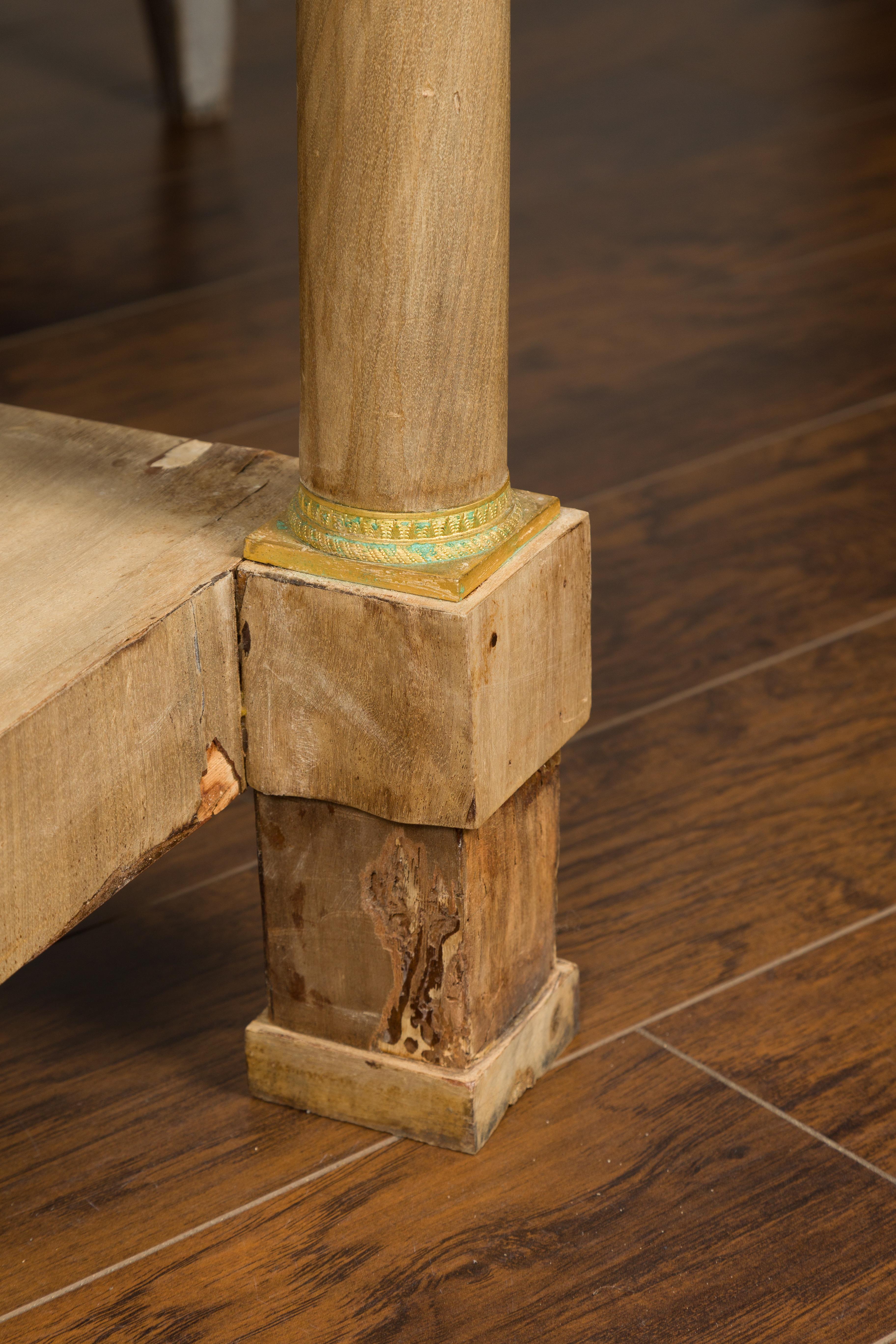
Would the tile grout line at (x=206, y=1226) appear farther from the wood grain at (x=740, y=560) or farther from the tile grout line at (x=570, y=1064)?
the wood grain at (x=740, y=560)

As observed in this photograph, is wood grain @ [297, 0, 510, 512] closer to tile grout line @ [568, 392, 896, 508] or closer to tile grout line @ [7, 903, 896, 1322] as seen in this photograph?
tile grout line @ [7, 903, 896, 1322]

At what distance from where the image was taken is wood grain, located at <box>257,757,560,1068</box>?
954 millimetres

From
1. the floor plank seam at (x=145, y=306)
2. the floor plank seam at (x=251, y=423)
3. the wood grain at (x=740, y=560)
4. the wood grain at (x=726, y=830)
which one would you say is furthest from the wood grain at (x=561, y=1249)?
the floor plank seam at (x=145, y=306)

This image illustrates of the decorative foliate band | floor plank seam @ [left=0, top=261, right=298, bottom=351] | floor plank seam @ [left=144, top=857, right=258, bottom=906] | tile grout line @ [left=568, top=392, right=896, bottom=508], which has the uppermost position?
the decorative foliate band

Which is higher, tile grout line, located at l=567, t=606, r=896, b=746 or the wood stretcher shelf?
the wood stretcher shelf

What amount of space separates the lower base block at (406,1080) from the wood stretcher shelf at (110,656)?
177 millimetres

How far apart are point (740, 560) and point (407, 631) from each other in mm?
832

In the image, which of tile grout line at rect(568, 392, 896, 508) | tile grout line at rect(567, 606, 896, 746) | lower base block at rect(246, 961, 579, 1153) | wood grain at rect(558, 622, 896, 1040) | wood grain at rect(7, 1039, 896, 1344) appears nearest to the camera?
wood grain at rect(7, 1039, 896, 1344)

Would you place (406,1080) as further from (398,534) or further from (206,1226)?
(398,534)

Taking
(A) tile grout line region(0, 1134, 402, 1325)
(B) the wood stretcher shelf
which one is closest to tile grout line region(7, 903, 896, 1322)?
(A) tile grout line region(0, 1134, 402, 1325)

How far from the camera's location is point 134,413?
6.27ft

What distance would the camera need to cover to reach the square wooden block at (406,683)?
2.86ft

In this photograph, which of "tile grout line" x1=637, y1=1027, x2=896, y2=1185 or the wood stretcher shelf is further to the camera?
"tile grout line" x1=637, y1=1027, x2=896, y2=1185

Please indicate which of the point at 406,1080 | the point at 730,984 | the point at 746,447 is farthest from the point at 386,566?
the point at 746,447
